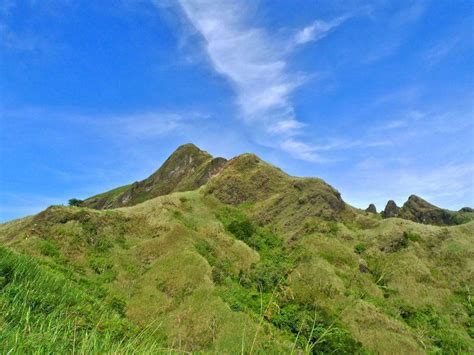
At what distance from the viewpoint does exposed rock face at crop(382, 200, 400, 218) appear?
81.2m

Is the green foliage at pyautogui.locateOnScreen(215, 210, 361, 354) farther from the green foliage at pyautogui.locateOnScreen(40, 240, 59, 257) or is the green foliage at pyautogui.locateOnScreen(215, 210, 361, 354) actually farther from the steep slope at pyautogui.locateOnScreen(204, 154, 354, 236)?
the green foliage at pyautogui.locateOnScreen(40, 240, 59, 257)

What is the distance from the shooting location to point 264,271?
108ft

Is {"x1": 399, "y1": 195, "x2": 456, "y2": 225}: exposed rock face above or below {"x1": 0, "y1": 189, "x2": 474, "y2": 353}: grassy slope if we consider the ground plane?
above

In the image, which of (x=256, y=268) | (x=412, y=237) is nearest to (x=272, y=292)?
(x=256, y=268)

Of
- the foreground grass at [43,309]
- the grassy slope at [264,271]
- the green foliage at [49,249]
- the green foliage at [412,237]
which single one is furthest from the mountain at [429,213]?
the foreground grass at [43,309]

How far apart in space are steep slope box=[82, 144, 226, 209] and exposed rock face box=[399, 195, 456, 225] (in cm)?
3835

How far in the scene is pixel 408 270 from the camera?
113 feet

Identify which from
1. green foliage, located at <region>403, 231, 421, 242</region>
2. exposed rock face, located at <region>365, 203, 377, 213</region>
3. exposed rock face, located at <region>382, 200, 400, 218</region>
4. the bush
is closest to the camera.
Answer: green foliage, located at <region>403, 231, 421, 242</region>

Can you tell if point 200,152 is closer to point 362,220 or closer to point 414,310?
point 362,220

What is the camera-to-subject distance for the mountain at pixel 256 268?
72.8ft

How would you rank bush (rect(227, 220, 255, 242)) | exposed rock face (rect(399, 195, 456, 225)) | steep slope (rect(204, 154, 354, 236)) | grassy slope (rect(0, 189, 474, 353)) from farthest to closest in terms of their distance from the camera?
exposed rock face (rect(399, 195, 456, 225))
steep slope (rect(204, 154, 354, 236))
bush (rect(227, 220, 255, 242))
grassy slope (rect(0, 189, 474, 353))

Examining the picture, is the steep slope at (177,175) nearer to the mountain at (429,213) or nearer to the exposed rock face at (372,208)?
the mountain at (429,213)

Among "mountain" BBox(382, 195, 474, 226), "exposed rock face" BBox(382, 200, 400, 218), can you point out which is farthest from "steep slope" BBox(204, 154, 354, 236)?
"exposed rock face" BBox(382, 200, 400, 218)

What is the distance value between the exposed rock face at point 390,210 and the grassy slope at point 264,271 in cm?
3956
